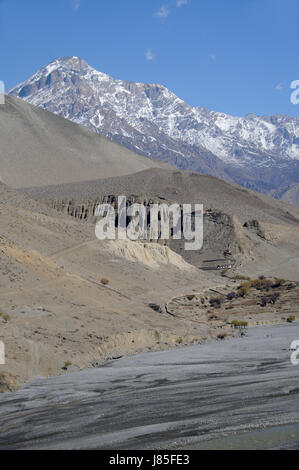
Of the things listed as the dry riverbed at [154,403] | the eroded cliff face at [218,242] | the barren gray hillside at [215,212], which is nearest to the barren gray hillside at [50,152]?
the barren gray hillside at [215,212]

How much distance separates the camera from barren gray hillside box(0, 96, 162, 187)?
143875 mm

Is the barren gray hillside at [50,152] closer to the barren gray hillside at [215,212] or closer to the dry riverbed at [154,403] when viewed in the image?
the barren gray hillside at [215,212]

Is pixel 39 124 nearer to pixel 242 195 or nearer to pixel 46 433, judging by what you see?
pixel 242 195

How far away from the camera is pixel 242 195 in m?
133

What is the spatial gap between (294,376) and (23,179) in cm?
12236

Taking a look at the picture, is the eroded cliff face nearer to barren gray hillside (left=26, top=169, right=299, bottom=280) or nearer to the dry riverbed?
barren gray hillside (left=26, top=169, right=299, bottom=280)

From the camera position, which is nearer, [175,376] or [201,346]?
[175,376]

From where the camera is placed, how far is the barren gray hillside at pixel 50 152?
144 m

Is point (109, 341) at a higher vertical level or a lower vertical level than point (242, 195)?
lower

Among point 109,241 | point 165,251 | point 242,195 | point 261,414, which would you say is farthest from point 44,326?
point 242,195

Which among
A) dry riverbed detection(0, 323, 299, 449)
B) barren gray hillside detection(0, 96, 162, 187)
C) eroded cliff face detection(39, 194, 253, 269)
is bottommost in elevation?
dry riverbed detection(0, 323, 299, 449)

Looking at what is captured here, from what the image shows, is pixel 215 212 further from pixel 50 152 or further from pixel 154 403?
pixel 50 152

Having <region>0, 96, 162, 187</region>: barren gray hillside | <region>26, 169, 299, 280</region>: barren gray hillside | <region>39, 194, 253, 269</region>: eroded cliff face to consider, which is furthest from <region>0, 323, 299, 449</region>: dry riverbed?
<region>0, 96, 162, 187</region>: barren gray hillside

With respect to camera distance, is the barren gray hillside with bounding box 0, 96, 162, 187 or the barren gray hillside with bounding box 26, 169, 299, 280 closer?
the barren gray hillside with bounding box 26, 169, 299, 280
